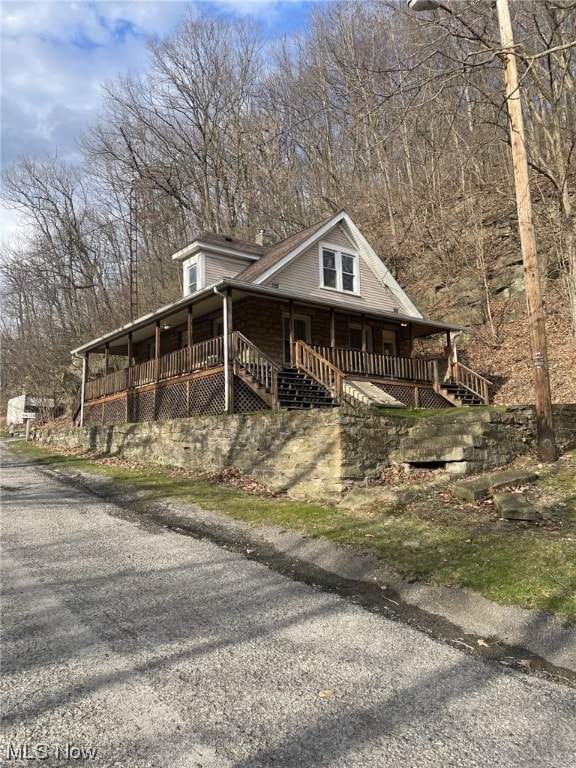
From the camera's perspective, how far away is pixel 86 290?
35625mm

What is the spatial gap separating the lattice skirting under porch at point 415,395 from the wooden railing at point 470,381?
3.61ft

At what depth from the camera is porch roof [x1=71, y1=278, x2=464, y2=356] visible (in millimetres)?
13781

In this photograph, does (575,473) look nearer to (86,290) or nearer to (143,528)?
(143,528)

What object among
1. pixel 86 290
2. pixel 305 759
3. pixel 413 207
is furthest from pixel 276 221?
pixel 305 759

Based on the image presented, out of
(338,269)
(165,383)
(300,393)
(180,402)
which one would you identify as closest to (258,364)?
(300,393)

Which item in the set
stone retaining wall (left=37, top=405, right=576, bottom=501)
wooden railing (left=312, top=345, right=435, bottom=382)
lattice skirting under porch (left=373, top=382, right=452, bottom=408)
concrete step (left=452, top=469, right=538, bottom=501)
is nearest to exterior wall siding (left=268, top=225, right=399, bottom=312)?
wooden railing (left=312, top=345, right=435, bottom=382)

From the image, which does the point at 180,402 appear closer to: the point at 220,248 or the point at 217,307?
the point at 217,307

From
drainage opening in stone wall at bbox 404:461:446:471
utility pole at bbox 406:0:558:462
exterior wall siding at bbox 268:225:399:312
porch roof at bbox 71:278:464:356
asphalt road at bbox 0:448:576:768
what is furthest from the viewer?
exterior wall siding at bbox 268:225:399:312

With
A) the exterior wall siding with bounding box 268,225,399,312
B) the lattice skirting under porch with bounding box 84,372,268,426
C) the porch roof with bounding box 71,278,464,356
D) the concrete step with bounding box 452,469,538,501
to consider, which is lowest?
the concrete step with bounding box 452,469,538,501

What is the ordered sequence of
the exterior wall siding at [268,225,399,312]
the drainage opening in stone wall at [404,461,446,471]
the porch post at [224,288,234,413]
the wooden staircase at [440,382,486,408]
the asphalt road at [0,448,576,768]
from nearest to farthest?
1. the asphalt road at [0,448,576,768]
2. the drainage opening in stone wall at [404,461,446,471]
3. the porch post at [224,288,234,413]
4. the wooden staircase at [440,382,486,408]
5. the exterior wall siding at [268,225,399,312]

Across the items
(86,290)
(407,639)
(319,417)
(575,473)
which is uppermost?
(86,290)

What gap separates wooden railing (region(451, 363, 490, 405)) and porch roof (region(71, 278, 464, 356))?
4.79 ft

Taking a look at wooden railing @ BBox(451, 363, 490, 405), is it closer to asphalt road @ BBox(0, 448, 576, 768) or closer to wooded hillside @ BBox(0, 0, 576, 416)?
wooded hillside @ BBox(0, 0, 576, 416)

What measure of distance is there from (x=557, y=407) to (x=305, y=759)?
29.1ft
